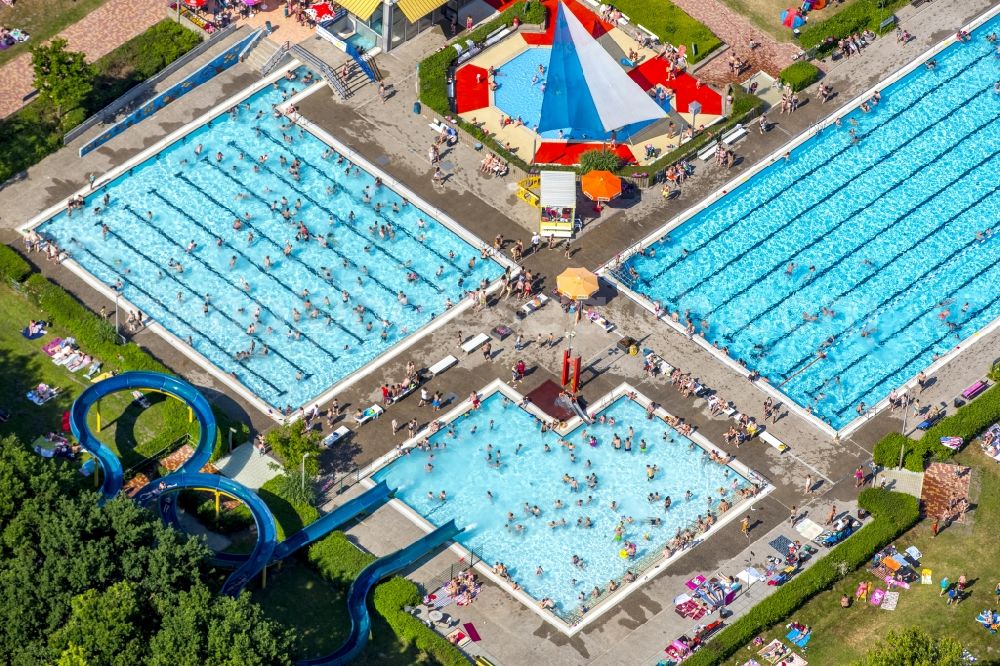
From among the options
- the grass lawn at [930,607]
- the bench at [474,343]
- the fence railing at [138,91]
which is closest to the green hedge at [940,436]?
the grass lawn at [930,607]

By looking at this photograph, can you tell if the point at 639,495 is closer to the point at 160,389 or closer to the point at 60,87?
the point at 160,389

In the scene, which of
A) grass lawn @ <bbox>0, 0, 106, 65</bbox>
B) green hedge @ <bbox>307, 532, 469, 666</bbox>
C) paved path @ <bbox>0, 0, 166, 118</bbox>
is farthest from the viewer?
grass lawn @ <bbox>0, 0, 106, 65</bbox>

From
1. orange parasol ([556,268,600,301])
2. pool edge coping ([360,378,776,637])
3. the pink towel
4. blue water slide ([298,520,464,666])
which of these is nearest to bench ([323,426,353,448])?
pool edge coping ([360,378,776,637])

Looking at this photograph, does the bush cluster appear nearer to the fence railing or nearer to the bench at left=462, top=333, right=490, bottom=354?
the fence railing

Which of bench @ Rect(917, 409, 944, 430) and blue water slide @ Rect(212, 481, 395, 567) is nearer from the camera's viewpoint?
blue water slide @ Rect(212, 481, 395, 567)

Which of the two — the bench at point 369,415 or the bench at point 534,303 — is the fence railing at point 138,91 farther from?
the bench at point 534,303

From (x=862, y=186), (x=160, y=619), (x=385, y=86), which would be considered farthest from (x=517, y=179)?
(x=160, y=619)

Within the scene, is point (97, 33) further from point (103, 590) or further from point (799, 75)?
point (103, 590)
